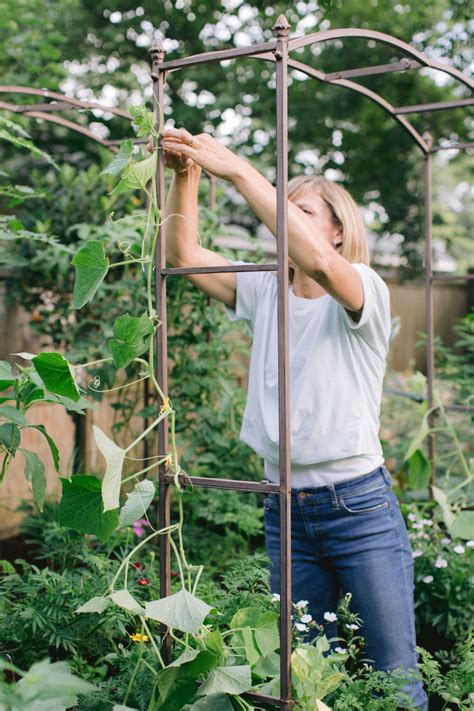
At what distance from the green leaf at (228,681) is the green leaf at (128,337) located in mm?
589

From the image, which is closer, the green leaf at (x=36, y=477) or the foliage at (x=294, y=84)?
the green leaf at (x=36, y=477)

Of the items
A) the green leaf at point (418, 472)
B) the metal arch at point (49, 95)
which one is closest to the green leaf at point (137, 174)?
the metal arch at point (49, 95)

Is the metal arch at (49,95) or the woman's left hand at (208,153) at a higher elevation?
the metal arch at (49,95)

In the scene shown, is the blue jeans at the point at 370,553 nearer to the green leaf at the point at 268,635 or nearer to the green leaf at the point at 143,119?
the green leaf at the point at 268,635

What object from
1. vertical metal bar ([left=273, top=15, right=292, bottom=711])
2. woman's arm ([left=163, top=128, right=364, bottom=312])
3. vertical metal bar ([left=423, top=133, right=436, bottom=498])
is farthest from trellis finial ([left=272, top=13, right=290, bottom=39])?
vertical metal bar ([left=423, top=133, right=436, bottom=498])

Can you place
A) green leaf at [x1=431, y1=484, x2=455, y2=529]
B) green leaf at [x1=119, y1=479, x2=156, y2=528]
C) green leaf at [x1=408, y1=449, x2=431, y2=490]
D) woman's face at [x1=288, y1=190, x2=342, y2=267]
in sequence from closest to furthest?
1. green leaf at [x1=119, y1=479, x2=156, y2=528]
2. woman's face at [x1=288, y1=190, x2=342, y2=267]
3. green leaf at [x1=431, y1=484, x2=455, y2=529]
4. green leaf at [x1=408, y1=449, x2=431, y2=490]

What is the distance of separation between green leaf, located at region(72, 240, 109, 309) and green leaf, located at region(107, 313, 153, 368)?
3.2 inches

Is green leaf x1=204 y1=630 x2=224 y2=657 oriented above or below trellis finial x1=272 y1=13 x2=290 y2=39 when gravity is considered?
below

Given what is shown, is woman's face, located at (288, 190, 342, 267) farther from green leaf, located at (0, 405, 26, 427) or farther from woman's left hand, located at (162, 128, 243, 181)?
green leaf, located at (0, 405, 26, 427)

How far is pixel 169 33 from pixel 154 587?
5288mm

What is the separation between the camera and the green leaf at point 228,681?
4.84 feet

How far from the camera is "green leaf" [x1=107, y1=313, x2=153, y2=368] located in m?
1.54

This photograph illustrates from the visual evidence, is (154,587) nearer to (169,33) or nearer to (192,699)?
(192,699)

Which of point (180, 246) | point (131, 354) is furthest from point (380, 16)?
point (131, 354)
